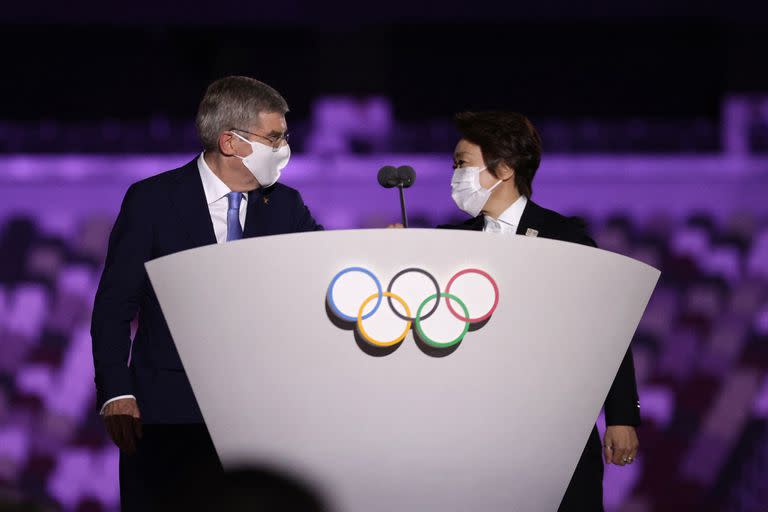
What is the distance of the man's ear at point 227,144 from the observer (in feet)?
5.97

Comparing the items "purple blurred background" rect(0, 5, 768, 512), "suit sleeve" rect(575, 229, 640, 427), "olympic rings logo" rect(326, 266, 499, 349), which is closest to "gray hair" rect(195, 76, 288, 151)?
"suit sleeve" rect(575, 229, 640, 427)

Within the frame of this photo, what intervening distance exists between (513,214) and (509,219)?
0.01 m

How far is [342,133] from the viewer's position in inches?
176

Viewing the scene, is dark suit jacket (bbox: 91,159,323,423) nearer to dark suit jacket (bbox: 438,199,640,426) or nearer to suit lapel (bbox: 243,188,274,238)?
→ suit lapel (bbox: 243,188,274,238)

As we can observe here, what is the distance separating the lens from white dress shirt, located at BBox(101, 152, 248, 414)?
1.73m

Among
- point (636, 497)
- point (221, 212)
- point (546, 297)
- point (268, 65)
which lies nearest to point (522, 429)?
point (546, 297)

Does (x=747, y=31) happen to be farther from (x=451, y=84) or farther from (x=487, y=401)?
(x=487, y=401)

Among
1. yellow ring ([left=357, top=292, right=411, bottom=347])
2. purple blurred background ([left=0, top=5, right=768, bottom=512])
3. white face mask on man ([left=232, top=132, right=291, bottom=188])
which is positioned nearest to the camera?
yellow ring ([left=357, top=292, right=411, bottom=347])

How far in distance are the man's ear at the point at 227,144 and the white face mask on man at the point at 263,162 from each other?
1cm

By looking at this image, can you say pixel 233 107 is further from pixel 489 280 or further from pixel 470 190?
pixel 489 280

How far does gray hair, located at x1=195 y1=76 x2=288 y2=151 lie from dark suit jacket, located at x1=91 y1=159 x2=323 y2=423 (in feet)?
0.46

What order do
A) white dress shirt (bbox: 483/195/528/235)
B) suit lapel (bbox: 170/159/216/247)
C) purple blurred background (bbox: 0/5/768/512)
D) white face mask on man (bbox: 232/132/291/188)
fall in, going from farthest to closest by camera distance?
purple blurred background (bbox: 0/5/768/512), white dress shirt (bbox: 483/195/528/235), white face mask on man (bbox: 232/132/291/188), suit lapel (bbox: 170/159/216/247)

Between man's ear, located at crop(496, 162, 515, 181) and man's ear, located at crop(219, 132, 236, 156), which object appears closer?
man's ear, located at crop(219, 132, 236, 156)

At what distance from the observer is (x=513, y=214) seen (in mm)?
Result: 1933
